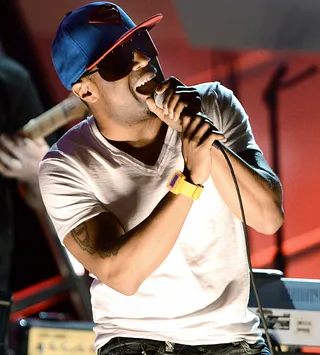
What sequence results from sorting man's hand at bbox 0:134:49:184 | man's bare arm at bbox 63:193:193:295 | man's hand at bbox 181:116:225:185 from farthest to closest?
man's hand at bbox 0:134:49:184, man's bare arm at bbox 63:193:193:295, man's hand at bbox 181:116:225:185

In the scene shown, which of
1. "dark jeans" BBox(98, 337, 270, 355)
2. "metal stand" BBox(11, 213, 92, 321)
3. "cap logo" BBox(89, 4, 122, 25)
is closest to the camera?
"dark jeans" BBox(98, 337, 270, 355)

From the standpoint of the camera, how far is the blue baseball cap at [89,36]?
7.00 feet

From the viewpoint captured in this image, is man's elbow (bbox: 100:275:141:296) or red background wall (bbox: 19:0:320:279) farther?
red background wall (bbox: 19:0:320:279)

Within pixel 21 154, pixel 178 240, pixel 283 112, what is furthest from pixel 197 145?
pixel 21 154

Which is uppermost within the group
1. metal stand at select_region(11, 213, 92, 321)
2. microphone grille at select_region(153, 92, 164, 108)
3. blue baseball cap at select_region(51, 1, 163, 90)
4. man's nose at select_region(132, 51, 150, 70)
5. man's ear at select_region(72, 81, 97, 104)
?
blue baseball cap at select_region(51, 1, 163, 90)

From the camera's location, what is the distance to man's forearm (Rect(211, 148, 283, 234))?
1972mm

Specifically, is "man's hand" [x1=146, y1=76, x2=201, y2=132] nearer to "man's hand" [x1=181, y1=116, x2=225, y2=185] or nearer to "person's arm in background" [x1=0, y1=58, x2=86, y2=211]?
"man's hand" [x1=181, y1=116, x2=225, y2=185]

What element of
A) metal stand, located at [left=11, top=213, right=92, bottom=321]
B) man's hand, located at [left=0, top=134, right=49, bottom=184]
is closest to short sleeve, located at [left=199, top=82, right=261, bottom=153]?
man's hand, located at [left=0, top=134, right=49, bottom=184]

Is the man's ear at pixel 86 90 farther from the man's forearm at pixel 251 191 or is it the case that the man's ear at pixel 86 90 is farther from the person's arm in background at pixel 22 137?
the person's arm in background at pixel 22 137

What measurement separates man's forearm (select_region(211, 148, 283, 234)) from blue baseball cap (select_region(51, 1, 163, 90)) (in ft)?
1.47

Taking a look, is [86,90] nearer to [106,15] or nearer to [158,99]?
[106,15]

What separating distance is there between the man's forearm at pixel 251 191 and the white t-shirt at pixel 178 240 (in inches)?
4.1

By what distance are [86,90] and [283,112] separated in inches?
66.1

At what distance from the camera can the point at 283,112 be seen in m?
3.73
